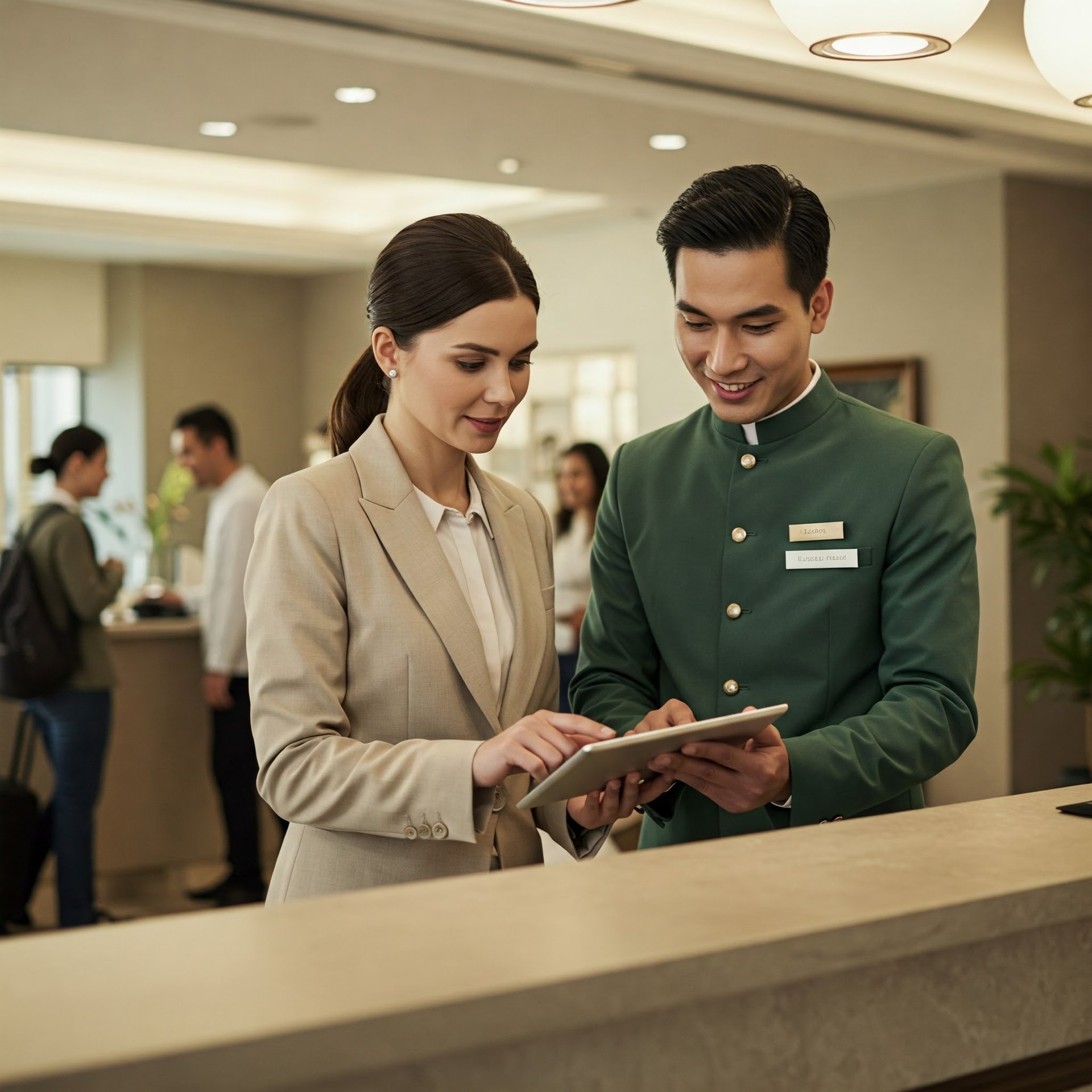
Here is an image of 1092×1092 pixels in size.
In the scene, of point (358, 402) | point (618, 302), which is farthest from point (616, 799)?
point (618, 302)

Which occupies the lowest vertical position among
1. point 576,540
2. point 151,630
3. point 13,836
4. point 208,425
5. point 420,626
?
point 13,836

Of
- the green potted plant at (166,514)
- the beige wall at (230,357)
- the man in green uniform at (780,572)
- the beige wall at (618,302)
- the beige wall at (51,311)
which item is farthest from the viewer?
the beige wall at (230,357)

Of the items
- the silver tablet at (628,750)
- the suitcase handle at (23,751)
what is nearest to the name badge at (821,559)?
the silver tablet at (628,750)

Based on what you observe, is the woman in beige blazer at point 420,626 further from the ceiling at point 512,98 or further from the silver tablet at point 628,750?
→ the ceiling at point 512,98

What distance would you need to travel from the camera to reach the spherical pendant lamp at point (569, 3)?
1.77 metres

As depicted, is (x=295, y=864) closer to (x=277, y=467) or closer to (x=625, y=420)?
(x=625, y=420)

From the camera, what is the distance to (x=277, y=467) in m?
10.9

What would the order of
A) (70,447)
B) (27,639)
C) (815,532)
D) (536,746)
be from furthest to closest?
(70,447)
(27,639)
(815,532)
(536,746)

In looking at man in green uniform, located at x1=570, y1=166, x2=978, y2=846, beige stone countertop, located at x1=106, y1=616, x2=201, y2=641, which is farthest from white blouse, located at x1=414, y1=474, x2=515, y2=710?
beige stone countertop, located at x1=106, y1=616, x2=201, y2=641

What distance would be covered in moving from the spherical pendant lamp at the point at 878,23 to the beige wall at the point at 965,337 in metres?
5.13

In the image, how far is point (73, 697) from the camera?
16.7ft

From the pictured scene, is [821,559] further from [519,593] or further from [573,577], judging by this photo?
[573,577]

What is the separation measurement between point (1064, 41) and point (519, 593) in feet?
3.58

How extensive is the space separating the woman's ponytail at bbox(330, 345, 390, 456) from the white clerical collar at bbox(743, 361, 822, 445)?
53 centimetres
